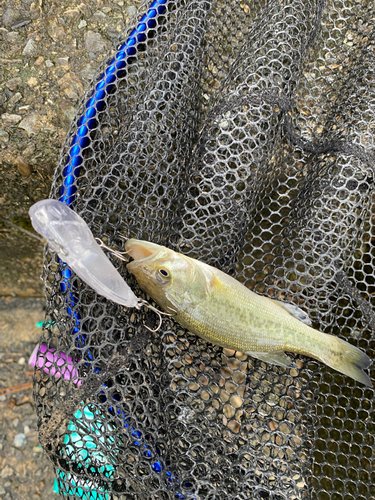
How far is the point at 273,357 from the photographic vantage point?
1967 mm

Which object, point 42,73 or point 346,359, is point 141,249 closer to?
point 346,359

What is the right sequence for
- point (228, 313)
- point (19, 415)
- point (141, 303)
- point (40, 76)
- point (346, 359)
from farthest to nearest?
point (19, 415)
point (40, 76)
point (346, 359)
point (228, 313)
point (141, 303)

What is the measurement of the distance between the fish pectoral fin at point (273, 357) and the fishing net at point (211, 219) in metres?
0.15

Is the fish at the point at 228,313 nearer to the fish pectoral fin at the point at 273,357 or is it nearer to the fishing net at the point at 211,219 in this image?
the fish pectoral fin at the point at 273,357

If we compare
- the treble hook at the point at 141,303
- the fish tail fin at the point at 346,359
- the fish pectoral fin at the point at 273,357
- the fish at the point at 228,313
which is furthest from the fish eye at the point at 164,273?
the fish tail fin at the point at 346,359

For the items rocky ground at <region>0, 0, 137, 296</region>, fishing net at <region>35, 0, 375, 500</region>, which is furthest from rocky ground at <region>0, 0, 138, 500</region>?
fishing net at <region>35, 0, 375, 500</region>

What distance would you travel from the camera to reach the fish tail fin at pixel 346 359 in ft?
6.59

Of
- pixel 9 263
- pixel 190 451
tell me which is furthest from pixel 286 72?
pixel 9 263

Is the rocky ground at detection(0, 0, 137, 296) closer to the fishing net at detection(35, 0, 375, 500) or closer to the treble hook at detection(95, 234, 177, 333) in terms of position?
the fishing net at detection(35, 0, 375, 500)

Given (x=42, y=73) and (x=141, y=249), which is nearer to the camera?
(x=141, y=249)

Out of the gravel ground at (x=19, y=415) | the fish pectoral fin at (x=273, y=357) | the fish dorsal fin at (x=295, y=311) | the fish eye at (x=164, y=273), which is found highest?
the fish eye at (x=164, y=273)

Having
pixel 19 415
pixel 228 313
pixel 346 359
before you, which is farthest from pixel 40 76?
pixel 19 415

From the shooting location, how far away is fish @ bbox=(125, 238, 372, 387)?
179 centimetres

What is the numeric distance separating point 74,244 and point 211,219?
791mm
